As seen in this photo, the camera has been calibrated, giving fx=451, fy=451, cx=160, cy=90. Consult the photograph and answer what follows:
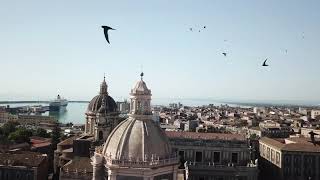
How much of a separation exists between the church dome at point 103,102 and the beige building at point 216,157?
8365 millimetres

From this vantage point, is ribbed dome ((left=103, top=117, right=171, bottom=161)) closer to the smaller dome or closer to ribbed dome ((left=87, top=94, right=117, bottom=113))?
the smaller dome

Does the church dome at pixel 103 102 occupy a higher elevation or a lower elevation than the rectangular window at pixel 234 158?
higher

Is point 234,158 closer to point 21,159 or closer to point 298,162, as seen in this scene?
point 298,162

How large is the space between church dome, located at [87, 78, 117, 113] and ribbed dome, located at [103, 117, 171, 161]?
2390 cm

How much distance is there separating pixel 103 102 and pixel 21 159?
12.7 metres

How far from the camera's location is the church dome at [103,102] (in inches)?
2159

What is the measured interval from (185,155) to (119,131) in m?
24.8

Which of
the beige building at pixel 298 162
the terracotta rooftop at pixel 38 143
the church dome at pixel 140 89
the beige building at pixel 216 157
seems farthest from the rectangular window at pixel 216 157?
the terracotta rooftop at pixel 38 143

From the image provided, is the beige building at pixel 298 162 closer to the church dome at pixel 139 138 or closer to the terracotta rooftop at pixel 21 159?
the terracotta rooftop at pixel 21 159

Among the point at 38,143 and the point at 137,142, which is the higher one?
the point at 137,142

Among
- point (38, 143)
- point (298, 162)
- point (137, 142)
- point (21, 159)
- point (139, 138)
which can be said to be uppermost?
point (139, 138)

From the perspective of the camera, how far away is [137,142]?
95.2 ft

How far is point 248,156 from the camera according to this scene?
52969 mm

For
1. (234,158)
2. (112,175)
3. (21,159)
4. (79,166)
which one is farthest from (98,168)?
A: (234,158)
